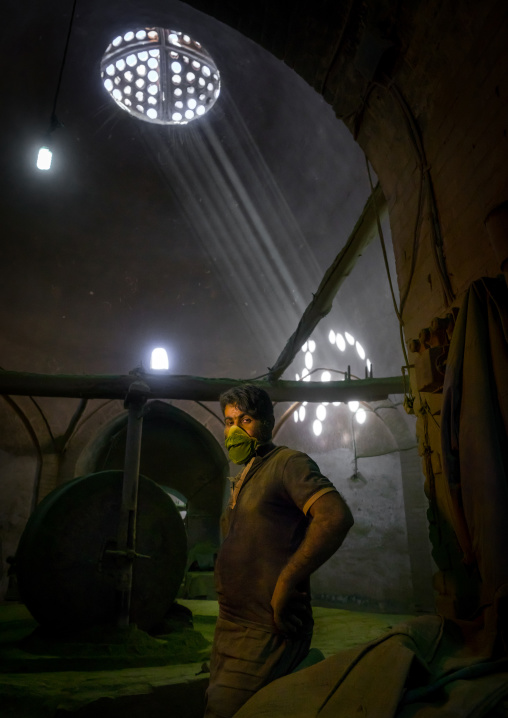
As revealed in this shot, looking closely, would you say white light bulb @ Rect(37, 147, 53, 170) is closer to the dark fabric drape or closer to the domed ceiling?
the domed ceiling

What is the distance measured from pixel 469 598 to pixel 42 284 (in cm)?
1133

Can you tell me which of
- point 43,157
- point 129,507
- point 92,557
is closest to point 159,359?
point 43,157

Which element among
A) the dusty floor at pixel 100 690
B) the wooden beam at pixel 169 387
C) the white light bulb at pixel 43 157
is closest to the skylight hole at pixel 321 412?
the wooden beam at pixel 169 387

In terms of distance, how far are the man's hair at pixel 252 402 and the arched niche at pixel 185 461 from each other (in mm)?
9465

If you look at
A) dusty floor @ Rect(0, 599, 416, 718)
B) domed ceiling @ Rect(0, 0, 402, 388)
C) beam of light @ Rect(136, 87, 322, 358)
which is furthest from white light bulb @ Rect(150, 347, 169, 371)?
dusty floor @ Rect(0, 599, 416, 718)

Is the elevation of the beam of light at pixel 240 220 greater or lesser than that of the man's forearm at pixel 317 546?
greater

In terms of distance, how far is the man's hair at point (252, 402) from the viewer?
2400 mm

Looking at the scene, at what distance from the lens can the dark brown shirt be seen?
6.40ft

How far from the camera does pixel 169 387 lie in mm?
6520

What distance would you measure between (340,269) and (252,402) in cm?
400

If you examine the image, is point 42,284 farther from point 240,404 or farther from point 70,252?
point 240,404

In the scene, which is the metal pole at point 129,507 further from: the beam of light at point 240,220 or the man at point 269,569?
the beam of light at point 240,220

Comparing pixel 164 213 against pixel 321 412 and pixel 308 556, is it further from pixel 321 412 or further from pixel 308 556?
pixel 308 556

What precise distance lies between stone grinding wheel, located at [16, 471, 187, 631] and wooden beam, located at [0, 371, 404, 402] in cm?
115
